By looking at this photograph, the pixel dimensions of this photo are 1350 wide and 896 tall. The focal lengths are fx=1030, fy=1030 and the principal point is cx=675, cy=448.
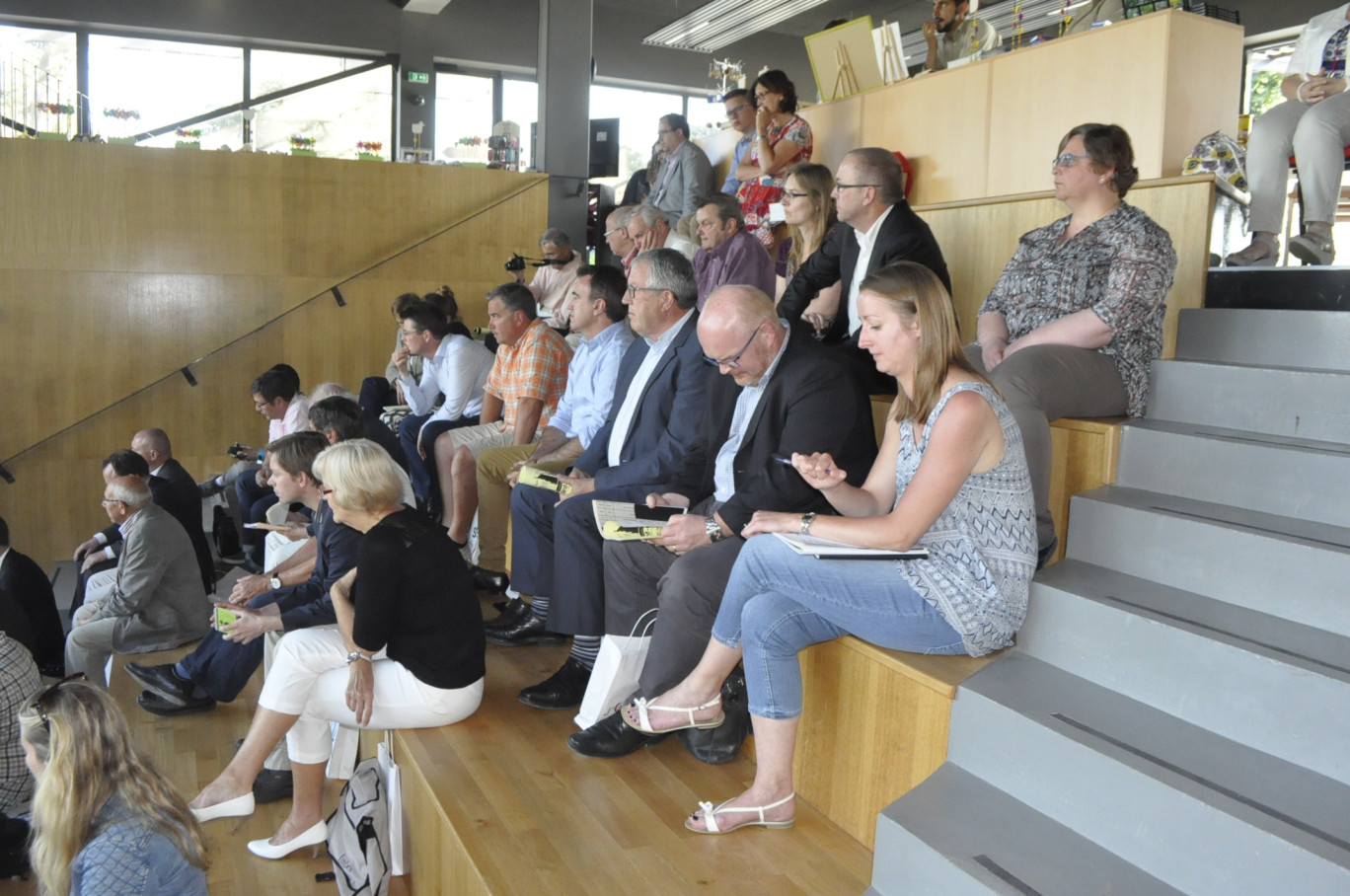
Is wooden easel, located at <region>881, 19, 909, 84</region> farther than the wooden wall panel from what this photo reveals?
No

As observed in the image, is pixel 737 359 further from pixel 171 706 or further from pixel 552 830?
pixel 171 706

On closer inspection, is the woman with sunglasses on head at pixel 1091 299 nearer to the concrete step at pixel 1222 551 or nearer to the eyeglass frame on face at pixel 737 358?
the concrete step at pixel 1222 551

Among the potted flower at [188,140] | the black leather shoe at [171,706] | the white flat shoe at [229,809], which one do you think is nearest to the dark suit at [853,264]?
the white flat shoe at [229,809]

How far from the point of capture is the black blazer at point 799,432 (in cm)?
255

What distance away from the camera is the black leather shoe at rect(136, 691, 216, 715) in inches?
144

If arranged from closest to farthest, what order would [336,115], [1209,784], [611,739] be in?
[1209,784] < [611,739] < [336,115]

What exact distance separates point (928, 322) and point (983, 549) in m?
0.47

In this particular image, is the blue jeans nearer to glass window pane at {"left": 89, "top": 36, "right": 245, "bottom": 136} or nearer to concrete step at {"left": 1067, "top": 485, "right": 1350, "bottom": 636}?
concrete step at {"left": 1067, "top": 485, "right": 1350, "bottom": 636}

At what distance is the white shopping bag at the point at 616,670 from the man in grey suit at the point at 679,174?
12.7 feet

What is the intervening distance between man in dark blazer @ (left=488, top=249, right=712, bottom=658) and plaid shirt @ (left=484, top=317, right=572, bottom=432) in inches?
33.7

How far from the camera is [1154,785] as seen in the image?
1.66 meters

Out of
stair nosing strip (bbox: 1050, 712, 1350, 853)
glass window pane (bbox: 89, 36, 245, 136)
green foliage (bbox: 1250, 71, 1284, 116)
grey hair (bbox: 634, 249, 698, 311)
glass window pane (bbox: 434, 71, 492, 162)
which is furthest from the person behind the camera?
glass window pane (bbox: 434, 71, 492, 162)

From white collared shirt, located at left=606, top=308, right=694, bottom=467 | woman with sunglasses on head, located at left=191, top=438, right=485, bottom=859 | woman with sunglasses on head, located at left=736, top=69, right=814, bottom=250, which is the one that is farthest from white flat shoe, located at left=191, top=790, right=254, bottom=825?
woman with sunglasses on head, located at left=736, top=69, right=814, bottom=250

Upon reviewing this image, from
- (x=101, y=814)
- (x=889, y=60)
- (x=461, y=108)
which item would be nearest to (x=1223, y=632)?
(x=101, y=814)
